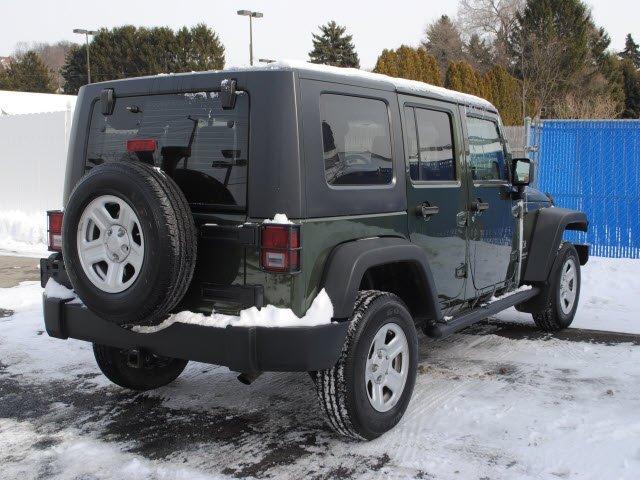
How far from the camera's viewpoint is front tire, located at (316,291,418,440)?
3.58 m

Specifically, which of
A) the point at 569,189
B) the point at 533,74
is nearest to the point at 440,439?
the point at 569,189

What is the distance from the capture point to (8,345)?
5.86 metres

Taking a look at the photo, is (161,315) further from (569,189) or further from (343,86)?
(569,189)

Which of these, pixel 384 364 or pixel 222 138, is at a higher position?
pixel 222 138

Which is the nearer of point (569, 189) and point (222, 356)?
point (222, 356)

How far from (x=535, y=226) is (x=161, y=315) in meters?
3.77

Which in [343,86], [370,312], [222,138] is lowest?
[370,312]

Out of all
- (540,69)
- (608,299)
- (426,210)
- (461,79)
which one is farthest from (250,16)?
(426,210)

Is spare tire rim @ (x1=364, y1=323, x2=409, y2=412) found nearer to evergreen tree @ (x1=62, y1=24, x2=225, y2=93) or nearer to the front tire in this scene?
the front tire

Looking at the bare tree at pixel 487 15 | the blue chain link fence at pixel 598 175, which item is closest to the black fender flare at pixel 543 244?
the blue chain link fence at pixel 598 175

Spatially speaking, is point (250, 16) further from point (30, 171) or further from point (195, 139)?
point (195, 139)

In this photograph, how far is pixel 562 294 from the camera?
6391mm

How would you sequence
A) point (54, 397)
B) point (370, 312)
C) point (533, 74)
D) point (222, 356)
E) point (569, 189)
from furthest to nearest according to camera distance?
point (533, 74) < point (569, 189) < point (54, 397) < point (370, 312) < point (222, 356)

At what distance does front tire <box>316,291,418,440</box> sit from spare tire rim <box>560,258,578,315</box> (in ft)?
9.27
